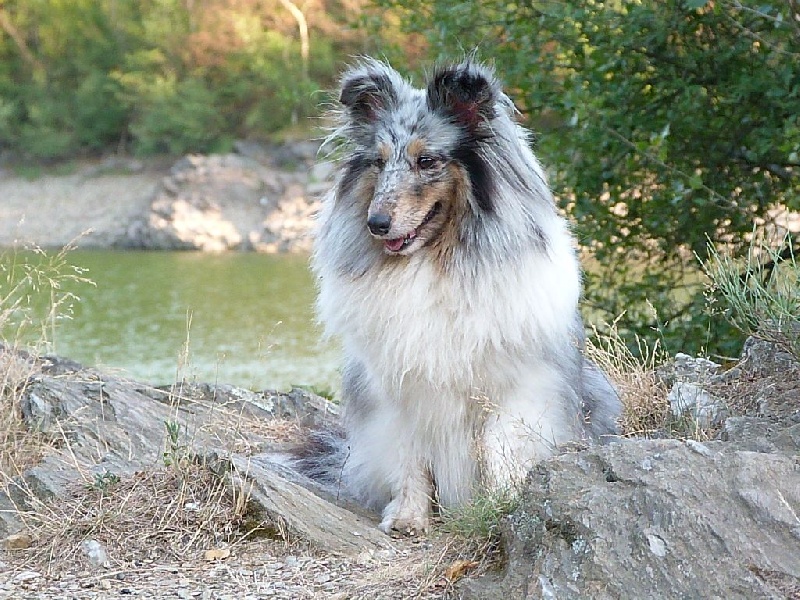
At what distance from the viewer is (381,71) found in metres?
4.71

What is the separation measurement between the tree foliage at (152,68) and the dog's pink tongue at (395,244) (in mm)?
29677

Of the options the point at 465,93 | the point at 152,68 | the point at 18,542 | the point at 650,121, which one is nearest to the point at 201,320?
the point at 650,121

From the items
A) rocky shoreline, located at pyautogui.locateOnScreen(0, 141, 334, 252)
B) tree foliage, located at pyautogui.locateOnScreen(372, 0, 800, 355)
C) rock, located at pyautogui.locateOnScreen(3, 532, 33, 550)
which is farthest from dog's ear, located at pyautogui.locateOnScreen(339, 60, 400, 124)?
rocky shoreline, located at pyautogui.locateOnScreen(0, 141, 334, 252)

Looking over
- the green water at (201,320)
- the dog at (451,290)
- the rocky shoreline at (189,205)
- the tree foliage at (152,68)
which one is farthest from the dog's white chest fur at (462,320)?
the tree foliage at (152,68)

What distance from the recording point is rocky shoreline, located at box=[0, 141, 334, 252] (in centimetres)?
3081

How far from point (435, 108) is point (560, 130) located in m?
4.11

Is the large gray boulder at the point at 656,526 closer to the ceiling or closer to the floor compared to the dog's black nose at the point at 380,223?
closer to the floor

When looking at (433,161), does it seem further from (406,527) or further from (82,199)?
(82,199)

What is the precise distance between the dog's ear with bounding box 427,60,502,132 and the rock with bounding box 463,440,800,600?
5.83ft

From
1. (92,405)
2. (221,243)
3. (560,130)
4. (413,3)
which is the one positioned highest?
(413,3)

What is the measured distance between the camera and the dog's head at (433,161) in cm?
438

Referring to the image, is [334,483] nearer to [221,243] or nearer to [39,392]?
[39,392]

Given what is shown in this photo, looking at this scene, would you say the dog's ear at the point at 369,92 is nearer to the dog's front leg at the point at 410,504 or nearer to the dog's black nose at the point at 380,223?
the dog's black nose at the point at 380,223

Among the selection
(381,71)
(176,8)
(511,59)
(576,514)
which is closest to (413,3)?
(511,59)
